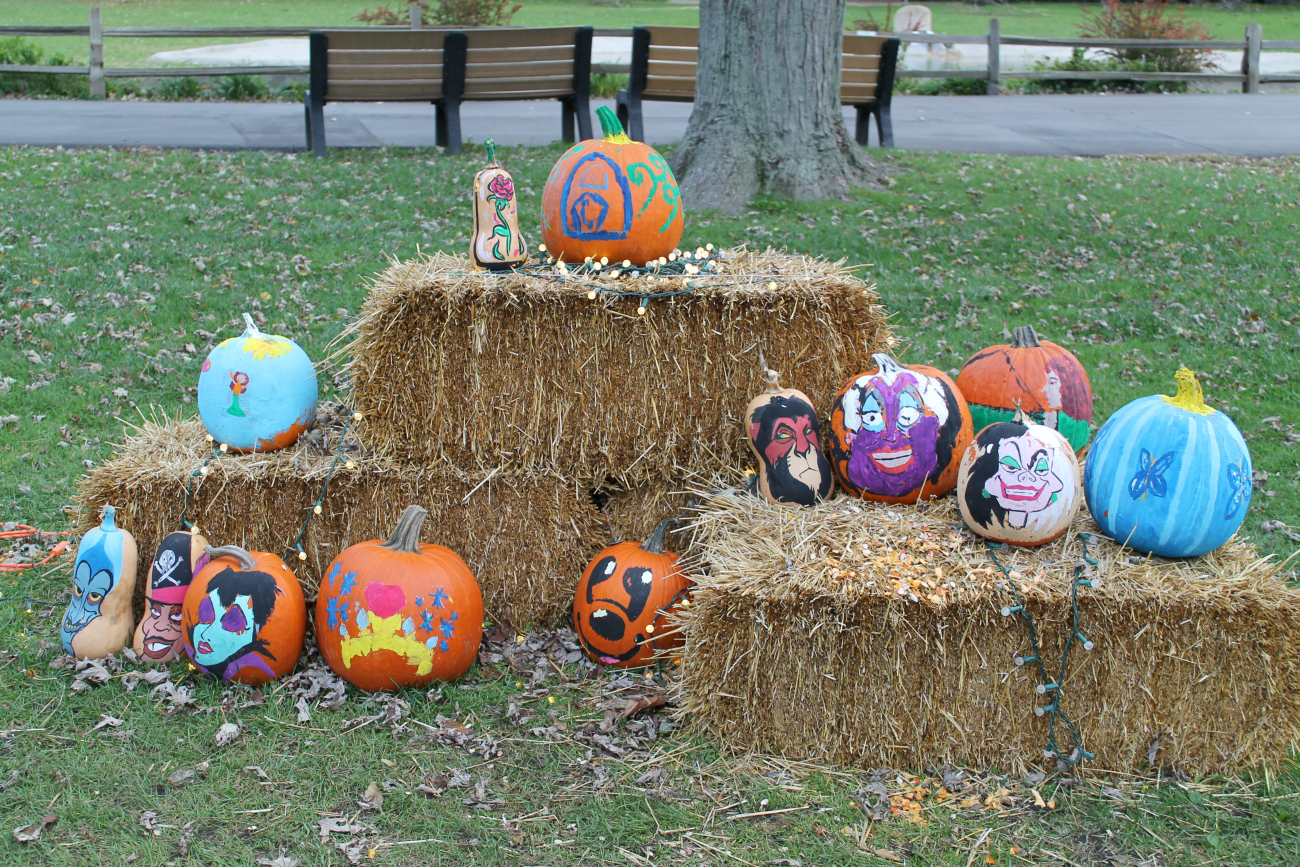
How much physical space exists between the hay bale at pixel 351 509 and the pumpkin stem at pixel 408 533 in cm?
40

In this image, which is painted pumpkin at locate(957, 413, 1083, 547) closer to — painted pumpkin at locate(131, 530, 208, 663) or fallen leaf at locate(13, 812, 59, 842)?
painted pumpkin at locate(131, 530, 208, 663)

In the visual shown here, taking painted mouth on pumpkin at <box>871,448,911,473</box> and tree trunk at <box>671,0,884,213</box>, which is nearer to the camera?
painted mouth on pumpkin at <box>871,448,911,473</box>

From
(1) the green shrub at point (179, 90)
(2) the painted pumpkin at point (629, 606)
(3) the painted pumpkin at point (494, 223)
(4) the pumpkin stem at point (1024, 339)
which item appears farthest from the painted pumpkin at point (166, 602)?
(1) the green shrub at point (179, 90)

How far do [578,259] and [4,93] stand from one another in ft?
55.8

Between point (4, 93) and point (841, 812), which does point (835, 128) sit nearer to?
point (841, 812)

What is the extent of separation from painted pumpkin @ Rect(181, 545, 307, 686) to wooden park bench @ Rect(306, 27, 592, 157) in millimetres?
9073

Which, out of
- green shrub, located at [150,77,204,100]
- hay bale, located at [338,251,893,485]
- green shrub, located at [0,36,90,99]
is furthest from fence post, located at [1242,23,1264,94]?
green shrub, located at [0,36,90,99]

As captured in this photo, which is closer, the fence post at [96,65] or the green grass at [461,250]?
the green grass at [461,250]

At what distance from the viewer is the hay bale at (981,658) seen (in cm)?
359

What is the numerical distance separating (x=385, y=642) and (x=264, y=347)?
1.50 meters

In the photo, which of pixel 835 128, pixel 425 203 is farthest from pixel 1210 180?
pixel 425 203

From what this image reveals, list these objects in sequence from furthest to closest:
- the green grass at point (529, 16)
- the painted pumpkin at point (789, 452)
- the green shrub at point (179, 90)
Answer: the green grass at point (529, 16) < the green shrub at point (179, 90) < the painted pumpkin at point (789, 452)

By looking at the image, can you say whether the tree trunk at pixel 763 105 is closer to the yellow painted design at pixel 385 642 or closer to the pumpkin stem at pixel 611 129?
the pumpkin stem at pixel 611 129

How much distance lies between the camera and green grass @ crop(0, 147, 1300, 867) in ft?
11.0
